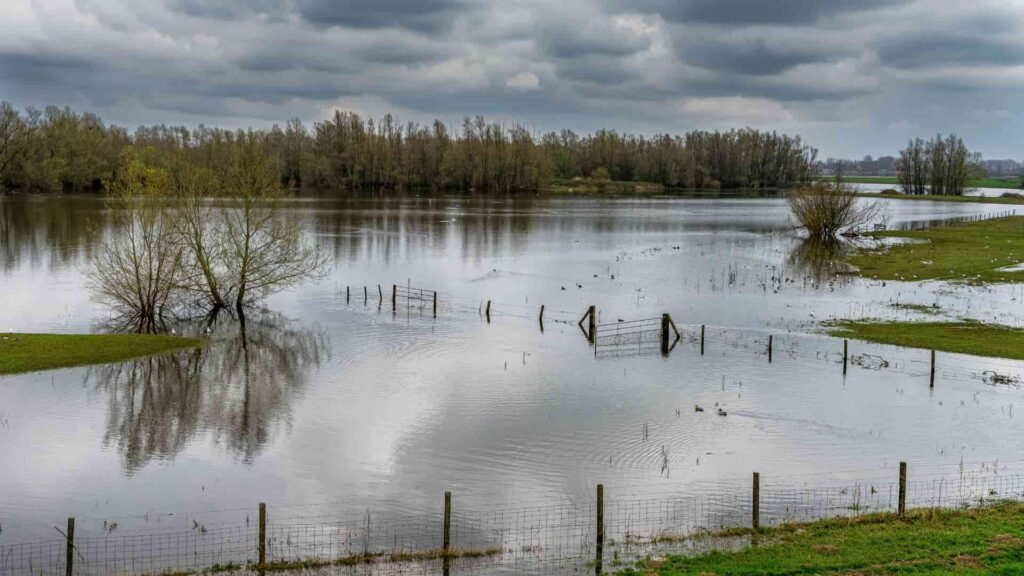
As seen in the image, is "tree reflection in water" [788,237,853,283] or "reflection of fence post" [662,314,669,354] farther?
Answer: "tree reflection in water" [788,237,853,283]

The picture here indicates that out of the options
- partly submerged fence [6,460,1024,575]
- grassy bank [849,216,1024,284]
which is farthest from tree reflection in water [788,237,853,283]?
partly submerged fence [6,460,1024,575]

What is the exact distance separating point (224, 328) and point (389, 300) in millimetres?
12317

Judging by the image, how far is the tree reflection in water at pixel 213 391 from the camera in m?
30.7

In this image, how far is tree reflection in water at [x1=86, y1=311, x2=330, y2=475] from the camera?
3066 centimetres

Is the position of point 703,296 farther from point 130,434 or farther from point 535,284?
point 130,434

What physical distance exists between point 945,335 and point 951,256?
40.6 metres

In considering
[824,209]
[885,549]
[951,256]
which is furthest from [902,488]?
[824,209]

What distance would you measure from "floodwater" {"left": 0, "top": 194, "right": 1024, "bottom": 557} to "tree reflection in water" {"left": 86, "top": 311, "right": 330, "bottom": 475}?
0.43ft

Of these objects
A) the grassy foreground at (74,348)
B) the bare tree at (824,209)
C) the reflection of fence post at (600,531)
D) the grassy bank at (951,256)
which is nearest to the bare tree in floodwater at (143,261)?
the grassy foreground at (74,348)

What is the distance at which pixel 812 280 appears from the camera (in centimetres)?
6956

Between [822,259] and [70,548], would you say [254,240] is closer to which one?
[70,548]

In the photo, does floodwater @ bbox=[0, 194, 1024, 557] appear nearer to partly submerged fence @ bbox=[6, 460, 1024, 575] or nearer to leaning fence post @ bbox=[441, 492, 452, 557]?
partly submerged fence @ bbox=[6, 460, 1024, 575]

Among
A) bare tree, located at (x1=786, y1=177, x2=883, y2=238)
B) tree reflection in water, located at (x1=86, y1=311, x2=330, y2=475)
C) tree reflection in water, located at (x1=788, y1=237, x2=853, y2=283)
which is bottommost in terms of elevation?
tree reflection in water, located at (x1=86, y1=311, x2=330, y2=475)

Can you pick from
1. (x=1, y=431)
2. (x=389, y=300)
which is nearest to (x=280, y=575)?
(x=1, y=431)
